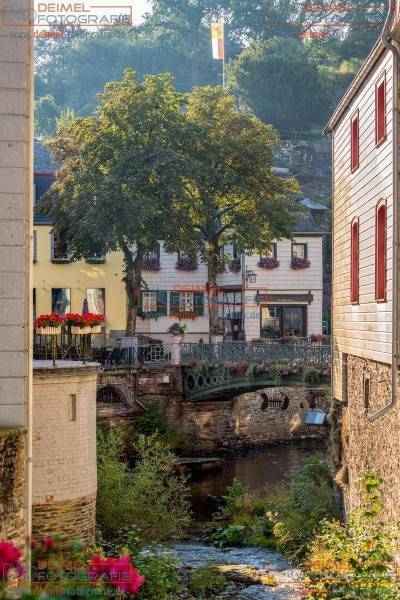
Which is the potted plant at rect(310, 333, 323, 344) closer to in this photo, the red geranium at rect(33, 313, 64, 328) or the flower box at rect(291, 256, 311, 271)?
the flower box at rect(291, 256, 311, 271)

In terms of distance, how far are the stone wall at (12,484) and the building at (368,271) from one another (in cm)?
582

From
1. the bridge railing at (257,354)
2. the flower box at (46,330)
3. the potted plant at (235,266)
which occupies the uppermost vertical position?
the potted plant at (235,266)

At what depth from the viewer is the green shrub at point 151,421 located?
4316 cm

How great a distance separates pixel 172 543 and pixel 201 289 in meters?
28.6

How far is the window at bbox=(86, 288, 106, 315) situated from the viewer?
53.1 metres

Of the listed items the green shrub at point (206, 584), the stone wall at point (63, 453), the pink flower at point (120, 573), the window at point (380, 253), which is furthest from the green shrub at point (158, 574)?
the pink flower at point (120, 573)

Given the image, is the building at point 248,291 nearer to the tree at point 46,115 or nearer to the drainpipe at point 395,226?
the drainpipe at point 395,226

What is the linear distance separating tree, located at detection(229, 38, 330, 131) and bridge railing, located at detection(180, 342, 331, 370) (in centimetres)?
4458

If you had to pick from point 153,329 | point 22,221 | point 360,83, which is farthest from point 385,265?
point 153,329

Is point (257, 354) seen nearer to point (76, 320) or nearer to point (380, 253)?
point (76, 320)

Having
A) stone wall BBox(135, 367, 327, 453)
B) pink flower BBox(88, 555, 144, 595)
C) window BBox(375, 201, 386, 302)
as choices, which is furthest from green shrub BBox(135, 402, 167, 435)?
pink flower BBox(88, 555, 144, 595)

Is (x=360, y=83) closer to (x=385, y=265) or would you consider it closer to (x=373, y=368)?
(x=385, y=265)

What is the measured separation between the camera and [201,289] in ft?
183

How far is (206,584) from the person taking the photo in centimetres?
2303
